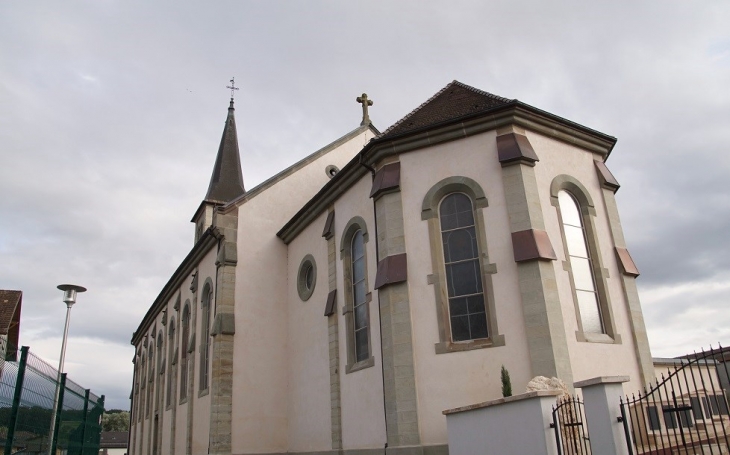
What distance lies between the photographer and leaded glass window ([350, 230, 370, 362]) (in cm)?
1493

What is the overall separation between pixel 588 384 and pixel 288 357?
1320 centimetres

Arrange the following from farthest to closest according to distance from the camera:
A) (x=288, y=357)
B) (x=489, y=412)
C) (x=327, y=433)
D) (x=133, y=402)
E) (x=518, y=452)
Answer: (x=133, y=402), (x=288, y=357), (x=327, y=433), (x=489, y=412), (x=518, y=452)

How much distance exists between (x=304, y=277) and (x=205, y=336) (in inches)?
216

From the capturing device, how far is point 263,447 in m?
18.3

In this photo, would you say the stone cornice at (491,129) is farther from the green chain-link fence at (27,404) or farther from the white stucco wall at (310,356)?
the green chain-link fence at (27,404)

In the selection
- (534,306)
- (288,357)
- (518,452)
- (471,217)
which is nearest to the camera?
(518,452)

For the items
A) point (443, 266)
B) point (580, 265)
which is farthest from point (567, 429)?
Answer: point (580, 265)

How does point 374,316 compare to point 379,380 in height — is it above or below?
above

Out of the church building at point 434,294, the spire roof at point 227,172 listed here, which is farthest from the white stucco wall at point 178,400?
the spire roof at point 227,172

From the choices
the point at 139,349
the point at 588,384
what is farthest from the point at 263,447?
the point at 139,349

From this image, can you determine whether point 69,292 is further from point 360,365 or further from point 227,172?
point 227,172

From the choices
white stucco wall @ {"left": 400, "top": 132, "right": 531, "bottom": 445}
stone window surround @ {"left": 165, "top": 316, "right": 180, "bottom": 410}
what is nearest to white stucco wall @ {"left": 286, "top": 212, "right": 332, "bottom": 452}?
white stucco wall @ {"left": 400, "top": 132, "right": 531, "bottom": 445}

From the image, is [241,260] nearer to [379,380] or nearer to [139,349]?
[379,380]

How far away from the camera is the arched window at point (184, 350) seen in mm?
24359
